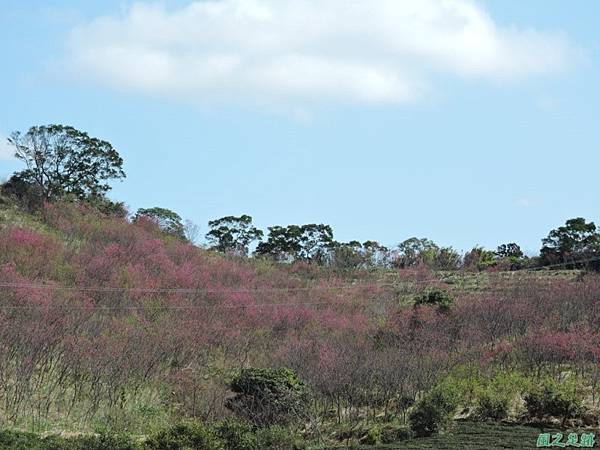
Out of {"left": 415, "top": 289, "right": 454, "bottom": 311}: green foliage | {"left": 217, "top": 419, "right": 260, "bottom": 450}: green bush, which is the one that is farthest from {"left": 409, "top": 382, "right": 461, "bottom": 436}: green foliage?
{"left": 415, "top": 289, "right": 454, "bottom": 311}: green foliage

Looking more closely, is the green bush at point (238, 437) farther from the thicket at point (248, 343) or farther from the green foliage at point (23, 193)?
the green foliage at point (23, 193)

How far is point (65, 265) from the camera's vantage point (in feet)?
97.0

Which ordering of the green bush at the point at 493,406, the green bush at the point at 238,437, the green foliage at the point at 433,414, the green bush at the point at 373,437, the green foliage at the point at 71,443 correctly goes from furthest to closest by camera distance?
the green bush at the point at 493,406
the green foliage at the point at 433,414
the green bush at the point at 373,437
the green bush at the point at 238,437
the green foliage at the point at 71,443

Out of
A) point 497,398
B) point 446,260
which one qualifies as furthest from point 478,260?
point 497,398

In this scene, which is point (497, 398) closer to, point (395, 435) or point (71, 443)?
point (395, 435)

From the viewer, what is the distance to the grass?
13156mm

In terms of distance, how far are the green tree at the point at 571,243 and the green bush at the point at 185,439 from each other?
113ft

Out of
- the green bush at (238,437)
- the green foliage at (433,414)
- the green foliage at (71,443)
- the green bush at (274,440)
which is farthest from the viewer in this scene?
the green foliage at (433,414)

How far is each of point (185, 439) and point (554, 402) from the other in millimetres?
7019

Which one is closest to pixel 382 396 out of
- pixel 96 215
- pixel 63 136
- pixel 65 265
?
pixel 65 265

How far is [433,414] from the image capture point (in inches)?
576

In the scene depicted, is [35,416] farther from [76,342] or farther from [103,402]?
[76,342]

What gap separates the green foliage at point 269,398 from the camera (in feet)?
51.6

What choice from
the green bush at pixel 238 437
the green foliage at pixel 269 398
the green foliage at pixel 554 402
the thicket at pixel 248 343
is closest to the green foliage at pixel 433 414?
the thicket at pixel 248 343
